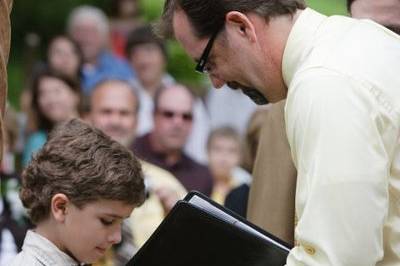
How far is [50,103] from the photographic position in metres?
7.71

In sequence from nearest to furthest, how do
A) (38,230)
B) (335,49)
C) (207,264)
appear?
(335,49), (207,264), (38,230)

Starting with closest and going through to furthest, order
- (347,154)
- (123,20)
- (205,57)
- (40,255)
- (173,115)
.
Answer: (347,154) → (205,57) → (40,255) → (173,115) → (123,20)

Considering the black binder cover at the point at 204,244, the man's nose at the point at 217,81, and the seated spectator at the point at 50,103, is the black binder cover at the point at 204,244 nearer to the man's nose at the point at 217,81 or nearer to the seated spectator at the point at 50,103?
the man's nose at the point at 217,81

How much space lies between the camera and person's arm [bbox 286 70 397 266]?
2680 millimetres

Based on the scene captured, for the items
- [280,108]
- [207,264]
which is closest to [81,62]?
[280,108]

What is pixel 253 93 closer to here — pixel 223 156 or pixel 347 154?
pixel 347 154

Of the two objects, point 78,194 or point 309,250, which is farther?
point 78,194

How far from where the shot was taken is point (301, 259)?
277cm

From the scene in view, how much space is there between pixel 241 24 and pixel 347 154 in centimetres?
53

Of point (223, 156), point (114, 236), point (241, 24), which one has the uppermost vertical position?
point (241, 24)

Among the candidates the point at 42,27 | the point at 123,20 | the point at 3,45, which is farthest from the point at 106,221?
the point at 42,27

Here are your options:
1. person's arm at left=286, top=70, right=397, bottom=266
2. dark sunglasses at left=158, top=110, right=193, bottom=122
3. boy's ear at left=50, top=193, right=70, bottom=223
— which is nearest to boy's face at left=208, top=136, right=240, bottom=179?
dark sunglasses at left=158, top=110, right=193, bottom=122

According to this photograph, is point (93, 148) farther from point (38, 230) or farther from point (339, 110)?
point (339, 110)

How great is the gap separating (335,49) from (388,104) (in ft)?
0.69
